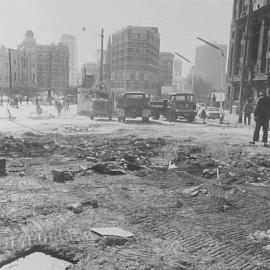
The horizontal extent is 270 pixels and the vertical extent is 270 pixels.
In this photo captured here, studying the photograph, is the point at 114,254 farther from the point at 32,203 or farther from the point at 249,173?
the point at 249,173

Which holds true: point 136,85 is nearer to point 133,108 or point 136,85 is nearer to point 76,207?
point 133,108

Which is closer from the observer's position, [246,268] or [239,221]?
[246,268]

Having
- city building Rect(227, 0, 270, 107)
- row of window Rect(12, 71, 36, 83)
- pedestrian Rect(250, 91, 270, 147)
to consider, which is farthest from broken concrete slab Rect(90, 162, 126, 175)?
row of window Rect(12, 71, 36, 83)

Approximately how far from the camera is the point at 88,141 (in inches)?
563

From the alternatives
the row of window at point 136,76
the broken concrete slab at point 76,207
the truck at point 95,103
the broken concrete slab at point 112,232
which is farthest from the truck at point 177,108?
the row of window at point 136,76

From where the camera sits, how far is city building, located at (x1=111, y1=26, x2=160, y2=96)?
409ft

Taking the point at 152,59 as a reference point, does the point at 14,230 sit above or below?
below

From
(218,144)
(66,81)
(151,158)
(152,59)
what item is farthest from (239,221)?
(66,81)

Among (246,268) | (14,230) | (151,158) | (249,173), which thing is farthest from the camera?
(151,158)

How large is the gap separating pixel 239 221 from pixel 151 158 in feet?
18.4

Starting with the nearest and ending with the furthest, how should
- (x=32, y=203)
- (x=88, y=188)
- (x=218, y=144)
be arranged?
(x=32, y=203), (x=88, y=188), (x=218, y=144)

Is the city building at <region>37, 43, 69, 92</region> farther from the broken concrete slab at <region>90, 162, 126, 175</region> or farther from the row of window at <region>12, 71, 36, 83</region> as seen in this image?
the broken concrete slab at <region>90, 162, 126, 175</region>

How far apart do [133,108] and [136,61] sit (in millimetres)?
102869

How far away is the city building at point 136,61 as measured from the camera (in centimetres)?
12456
